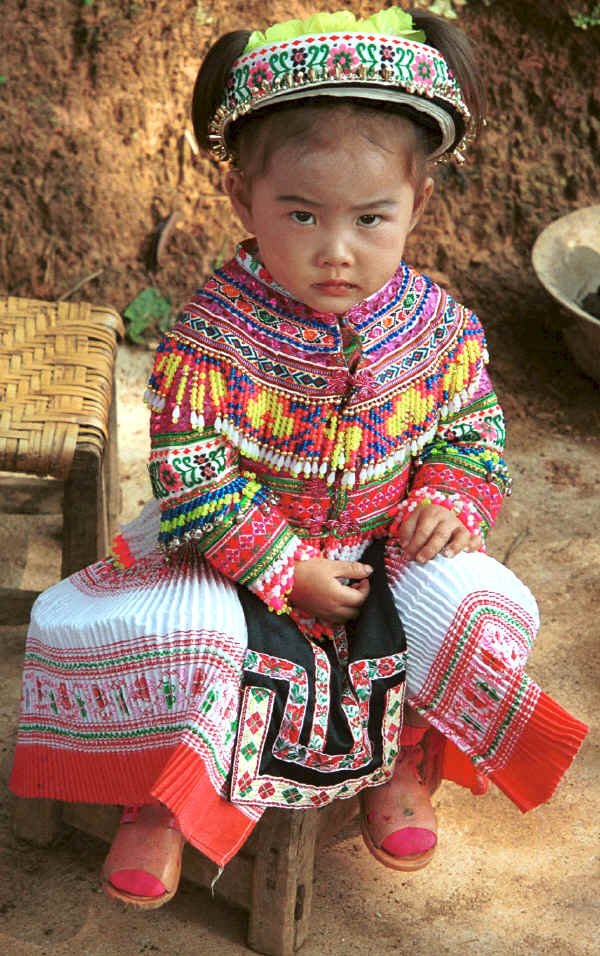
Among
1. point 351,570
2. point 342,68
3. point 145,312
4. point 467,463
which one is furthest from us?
point 145,312

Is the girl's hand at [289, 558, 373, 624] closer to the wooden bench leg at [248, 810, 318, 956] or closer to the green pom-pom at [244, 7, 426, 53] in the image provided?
the wooden bench leg at [248, 810, 318, 956]

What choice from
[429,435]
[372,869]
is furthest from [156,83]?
[372,869]

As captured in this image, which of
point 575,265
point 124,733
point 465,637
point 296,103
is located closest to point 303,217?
point 296,103

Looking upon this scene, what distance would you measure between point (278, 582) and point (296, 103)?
747 mm

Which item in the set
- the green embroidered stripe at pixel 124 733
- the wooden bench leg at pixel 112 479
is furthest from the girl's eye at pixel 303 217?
the wooden bench leg at pixel 112 479

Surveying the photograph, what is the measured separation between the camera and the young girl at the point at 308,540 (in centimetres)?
164

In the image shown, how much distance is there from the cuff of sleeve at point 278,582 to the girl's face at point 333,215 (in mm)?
413

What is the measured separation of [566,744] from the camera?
1720 mm

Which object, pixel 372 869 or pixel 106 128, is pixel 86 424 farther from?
pixel 106 128

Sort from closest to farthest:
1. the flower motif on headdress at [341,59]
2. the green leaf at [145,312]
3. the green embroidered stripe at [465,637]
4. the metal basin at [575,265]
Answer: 1. the flower motif on headdress at [341,59]
2. the green embroidered stripe at [465,637]
3. the metal basin at [575,265]
4. the green leaf at [145,312]

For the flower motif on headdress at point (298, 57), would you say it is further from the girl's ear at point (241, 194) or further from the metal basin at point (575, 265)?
the metal basin at point (575, 265)

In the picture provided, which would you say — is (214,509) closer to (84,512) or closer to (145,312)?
(84,512)

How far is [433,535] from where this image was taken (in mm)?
1871

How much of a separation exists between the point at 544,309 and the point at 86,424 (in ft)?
7.60
